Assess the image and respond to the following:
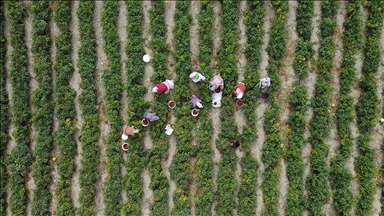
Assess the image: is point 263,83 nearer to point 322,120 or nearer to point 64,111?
point 322,120

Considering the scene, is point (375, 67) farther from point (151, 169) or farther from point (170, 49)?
point (151, 169)

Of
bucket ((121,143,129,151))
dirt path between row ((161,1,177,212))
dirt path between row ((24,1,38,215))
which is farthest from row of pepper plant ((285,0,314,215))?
dirt path between row ((24,1,38,215))

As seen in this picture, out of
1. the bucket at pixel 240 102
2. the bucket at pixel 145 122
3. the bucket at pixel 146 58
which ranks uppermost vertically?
the bucket at pixel 146 58

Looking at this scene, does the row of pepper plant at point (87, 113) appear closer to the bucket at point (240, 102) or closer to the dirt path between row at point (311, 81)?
the bucket at point (240, 102)

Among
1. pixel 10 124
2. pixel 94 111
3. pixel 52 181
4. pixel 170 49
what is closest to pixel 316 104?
pixel 170 49

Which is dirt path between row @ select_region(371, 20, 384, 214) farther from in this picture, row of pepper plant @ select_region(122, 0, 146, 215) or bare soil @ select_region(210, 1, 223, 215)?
row of pepper plant @ select_region(122, 0, 146, 215)

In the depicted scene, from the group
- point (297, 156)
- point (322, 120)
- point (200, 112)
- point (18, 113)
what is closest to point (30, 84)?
point (18, 113)

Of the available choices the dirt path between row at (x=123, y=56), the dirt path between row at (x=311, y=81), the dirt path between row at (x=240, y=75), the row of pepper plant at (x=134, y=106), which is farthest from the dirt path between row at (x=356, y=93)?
the dirt path between row at (x=123, y=56)
